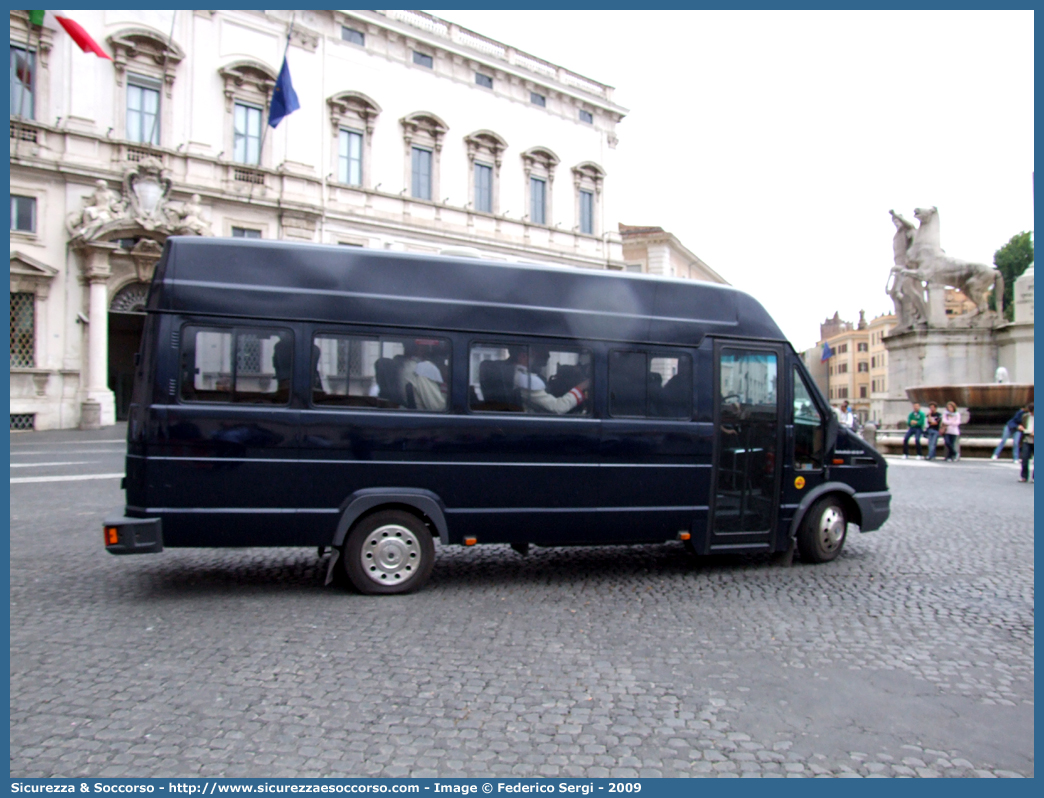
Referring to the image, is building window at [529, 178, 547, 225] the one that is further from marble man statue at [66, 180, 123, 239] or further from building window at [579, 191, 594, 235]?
marble man statue at [66, 180, 123, 239]

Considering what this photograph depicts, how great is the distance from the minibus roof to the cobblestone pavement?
2.25 m

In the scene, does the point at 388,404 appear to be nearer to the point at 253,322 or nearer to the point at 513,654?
the point at 253,322

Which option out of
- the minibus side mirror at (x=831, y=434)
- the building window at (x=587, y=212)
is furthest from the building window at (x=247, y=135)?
the minibus side mirror at (x=831, y=434)

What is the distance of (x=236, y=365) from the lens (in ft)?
20.0

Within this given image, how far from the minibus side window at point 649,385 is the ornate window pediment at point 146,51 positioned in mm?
27957

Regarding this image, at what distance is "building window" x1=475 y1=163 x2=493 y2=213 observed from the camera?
126 ft

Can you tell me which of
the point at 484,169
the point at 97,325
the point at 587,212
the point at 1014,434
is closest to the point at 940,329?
the point at 1014,434

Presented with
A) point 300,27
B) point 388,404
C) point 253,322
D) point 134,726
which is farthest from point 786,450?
point 300,27

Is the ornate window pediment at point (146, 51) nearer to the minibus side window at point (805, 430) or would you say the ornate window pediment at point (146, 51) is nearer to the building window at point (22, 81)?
the building window at point (22, 81)

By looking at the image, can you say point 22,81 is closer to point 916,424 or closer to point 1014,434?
point 916,424

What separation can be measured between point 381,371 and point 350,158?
3023cm

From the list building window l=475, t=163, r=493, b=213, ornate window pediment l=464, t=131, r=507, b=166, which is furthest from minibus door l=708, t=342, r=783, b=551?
ornate window pediment l=464, t=131, r=507, b=166

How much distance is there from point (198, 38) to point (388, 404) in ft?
97.3

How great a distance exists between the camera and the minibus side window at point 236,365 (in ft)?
19.7
